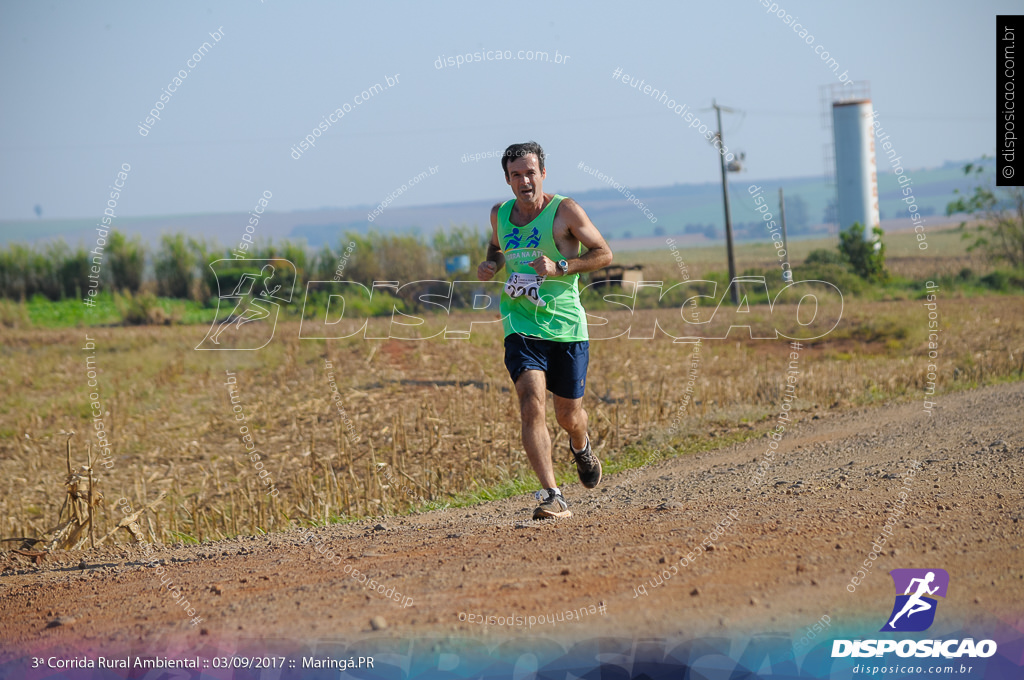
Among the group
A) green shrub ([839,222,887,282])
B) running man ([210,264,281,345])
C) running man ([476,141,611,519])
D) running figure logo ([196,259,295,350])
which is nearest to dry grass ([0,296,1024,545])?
running figure logo ([196,259,295,350])

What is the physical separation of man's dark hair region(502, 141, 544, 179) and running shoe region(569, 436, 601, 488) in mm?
1941

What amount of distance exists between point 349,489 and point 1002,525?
5.35 metres

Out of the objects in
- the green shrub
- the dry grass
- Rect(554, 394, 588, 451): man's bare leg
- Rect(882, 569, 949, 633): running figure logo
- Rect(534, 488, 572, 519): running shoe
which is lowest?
the green shrub

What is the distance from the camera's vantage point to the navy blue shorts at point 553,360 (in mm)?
5699

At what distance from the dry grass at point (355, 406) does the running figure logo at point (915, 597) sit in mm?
4400

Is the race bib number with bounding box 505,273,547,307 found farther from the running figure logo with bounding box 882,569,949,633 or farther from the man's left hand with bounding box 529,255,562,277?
the running figure logo with bounding box 882,569,949,633

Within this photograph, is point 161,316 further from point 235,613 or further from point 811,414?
point 235,613

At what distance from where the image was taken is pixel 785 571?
426 cm

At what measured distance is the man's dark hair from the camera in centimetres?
561

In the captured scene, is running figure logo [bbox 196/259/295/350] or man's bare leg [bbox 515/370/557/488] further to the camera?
running figure logo [bbox 196/259/295/350]

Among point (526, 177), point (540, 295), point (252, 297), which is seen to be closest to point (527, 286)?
point (540, 295)

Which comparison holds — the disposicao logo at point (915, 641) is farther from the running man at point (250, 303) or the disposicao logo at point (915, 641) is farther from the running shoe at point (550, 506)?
the running man at point (250, 303)

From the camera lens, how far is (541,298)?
18.5 feet

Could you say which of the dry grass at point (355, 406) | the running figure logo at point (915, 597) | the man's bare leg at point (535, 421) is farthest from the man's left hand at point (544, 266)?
the dry grass at point (355, 406)
